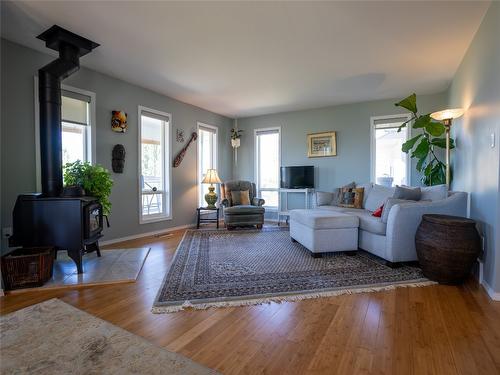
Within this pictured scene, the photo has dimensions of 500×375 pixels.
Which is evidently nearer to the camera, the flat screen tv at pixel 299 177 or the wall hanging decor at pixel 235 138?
the flat screen tv at pixel 299 177

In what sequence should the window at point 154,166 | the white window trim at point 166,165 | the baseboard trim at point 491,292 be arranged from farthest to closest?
the window at point 154,166, the white window trim at point 166,165, the baseboard trim at point 491,292

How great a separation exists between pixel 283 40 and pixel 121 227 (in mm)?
3344

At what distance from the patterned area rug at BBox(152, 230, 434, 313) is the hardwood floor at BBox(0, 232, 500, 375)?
0.38ft

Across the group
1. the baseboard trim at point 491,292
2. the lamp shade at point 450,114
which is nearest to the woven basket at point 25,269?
the baseboard trim at point 491,292

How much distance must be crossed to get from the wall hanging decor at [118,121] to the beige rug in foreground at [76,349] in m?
2.67

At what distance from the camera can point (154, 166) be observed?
15.1 ft

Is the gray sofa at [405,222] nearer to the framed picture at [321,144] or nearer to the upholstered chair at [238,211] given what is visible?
the upholstered chair at [238,211]

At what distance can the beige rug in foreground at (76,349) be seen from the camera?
4.27 feet

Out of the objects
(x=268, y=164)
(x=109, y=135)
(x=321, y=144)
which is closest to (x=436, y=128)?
(x=321, y=144)

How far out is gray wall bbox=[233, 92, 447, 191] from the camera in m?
4.95

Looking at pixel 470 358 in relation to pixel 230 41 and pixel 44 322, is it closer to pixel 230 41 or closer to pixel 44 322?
pixel 44 322

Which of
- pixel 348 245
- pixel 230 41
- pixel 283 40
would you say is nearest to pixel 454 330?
pixel 348 245

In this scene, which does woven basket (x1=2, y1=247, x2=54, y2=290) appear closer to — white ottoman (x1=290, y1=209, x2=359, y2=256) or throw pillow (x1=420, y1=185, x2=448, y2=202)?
white ottoman (x1=290, y1=209, x2=359, y2=256)

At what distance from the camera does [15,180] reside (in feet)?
9.28
